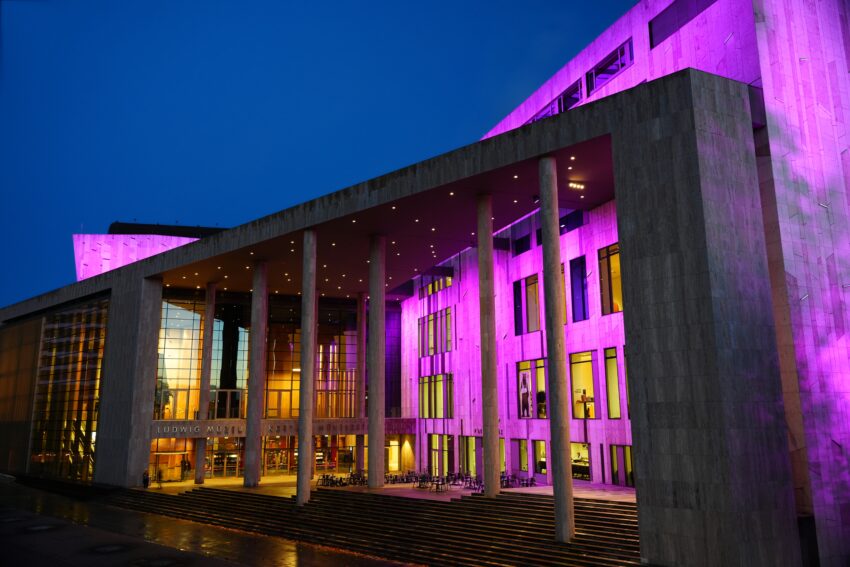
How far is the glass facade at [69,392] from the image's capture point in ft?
140

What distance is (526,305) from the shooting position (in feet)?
110

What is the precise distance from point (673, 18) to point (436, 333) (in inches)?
956

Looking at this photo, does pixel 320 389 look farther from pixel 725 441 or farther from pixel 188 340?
→ pixel 725 441

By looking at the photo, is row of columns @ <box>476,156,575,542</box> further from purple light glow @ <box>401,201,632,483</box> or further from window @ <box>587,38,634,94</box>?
window @ <box>587,38,634,94</box>

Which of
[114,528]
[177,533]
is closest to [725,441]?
[177,533]

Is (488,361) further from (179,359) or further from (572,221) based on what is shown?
(179,359)

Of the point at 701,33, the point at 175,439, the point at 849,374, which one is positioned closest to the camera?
the point at 849,374

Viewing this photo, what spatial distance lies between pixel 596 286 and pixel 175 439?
2845 centimetres

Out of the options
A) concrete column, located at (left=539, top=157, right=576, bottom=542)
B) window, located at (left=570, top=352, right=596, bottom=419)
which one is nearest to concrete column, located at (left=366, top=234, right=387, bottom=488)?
window, located at (left=570, top=352, right=596, bottom=419)

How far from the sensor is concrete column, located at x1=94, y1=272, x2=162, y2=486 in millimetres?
37938

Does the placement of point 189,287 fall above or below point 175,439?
above

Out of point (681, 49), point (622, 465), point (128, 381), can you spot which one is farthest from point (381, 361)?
point (681, 49)

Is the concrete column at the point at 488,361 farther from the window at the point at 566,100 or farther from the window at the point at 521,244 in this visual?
the window at the point at 566,100

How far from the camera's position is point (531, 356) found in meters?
32.8
